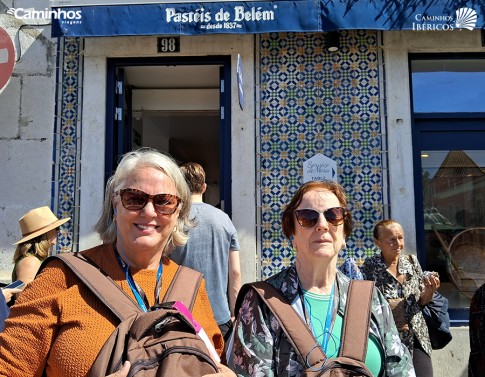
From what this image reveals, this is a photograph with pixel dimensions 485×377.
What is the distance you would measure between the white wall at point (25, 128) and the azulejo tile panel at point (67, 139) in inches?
Result: 3.4

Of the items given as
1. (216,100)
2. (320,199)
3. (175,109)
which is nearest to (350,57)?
(216,100)

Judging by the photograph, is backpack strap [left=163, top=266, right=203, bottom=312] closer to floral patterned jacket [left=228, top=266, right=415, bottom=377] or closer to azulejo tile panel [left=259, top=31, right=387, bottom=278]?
floral patterned jacket [left=228, top=266, right=415, bottom=377]

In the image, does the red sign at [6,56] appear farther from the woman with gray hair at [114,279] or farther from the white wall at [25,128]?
the woman with gray hair at [114,279]

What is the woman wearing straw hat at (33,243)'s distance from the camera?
3.86 meters

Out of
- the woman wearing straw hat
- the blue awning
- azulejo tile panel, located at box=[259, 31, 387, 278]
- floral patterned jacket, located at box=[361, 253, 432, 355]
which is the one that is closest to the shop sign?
azulejo tile panel, located at box=[259, 31, 387, 278]

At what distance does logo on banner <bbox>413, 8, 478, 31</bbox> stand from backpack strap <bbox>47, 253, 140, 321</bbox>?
15.2 feet

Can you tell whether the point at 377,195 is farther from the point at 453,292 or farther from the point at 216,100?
the point at 216,100

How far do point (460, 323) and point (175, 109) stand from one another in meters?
4.48

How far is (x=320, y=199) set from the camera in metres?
2.14

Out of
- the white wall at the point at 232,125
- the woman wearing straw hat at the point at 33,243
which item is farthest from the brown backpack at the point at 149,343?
the white wall at the point at 232,125

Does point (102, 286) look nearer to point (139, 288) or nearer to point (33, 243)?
point (139, 288)

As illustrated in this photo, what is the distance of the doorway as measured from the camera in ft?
18.7

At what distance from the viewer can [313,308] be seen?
2.03 metres

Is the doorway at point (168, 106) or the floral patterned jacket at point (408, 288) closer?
the floral patterned jacket at point (408, 288)
